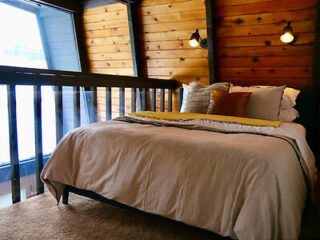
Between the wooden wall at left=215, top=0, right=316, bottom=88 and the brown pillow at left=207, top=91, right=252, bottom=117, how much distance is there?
0.73m

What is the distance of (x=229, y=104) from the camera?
2.60 meters

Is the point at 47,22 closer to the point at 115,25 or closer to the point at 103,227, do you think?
the point at 115,25

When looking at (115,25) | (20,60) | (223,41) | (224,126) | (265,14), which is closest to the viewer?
(224,126)

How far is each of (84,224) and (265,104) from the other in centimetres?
189

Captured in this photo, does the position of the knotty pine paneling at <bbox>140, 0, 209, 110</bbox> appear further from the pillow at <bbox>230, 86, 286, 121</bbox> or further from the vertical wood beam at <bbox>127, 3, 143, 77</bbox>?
the pillow at <bbox>230, 86, 286, 121</bbox>

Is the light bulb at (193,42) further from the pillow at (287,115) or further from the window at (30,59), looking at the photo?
the window at (30,59)

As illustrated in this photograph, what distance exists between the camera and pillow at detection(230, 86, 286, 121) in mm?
2594

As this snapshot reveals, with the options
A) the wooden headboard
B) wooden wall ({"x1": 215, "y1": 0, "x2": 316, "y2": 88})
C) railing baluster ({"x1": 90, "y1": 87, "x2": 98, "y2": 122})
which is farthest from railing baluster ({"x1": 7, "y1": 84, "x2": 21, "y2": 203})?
the wooden headboard

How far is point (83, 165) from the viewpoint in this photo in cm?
188

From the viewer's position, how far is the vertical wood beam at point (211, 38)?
3.10 meters

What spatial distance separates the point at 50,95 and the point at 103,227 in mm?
1213

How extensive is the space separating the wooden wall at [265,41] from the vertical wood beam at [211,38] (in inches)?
3.3

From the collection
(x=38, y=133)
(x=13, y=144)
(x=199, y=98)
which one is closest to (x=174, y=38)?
(x=199, y=98)

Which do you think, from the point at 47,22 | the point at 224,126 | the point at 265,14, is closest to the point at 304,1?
the point at 265,14
